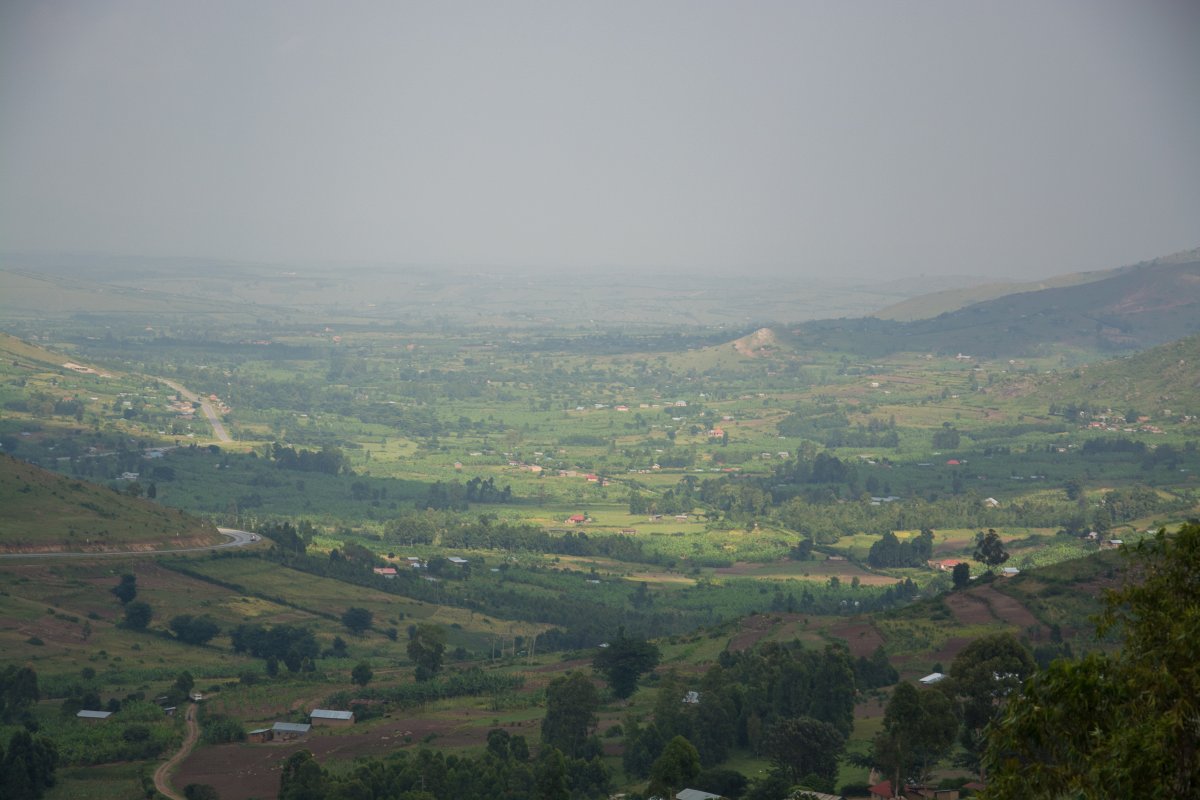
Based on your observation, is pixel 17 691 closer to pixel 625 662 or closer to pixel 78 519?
pixel 625 662

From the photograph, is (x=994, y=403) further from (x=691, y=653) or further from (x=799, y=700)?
(x=799, y=700)

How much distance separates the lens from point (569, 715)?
160 ft

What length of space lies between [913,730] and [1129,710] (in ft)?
64.4

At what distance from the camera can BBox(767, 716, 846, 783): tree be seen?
4134 cm

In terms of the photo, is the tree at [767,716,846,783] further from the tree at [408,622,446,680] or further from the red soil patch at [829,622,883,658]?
the tree at [408,622,446,680]

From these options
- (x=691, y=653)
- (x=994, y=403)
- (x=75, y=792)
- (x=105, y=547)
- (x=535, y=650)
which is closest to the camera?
(x=75, y=792)

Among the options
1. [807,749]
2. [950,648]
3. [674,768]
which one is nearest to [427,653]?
[950,648]

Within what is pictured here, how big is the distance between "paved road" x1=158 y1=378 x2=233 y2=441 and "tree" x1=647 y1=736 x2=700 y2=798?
124m

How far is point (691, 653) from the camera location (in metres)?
63.1

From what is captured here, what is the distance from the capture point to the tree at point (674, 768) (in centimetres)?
3784

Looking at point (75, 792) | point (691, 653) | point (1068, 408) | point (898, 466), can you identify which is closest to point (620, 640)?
point (691, 653)

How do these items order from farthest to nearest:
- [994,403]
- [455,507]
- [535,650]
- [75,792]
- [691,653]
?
[994,403]
[455,507]
[535,650]
[691,653]
[75,792]

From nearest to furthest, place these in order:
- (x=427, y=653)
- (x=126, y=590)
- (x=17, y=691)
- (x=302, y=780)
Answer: (x=302, y=780), (x=17, y=691), (x=427, y=653), (x=126, y=590)

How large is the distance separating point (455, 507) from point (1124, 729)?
340 feet
